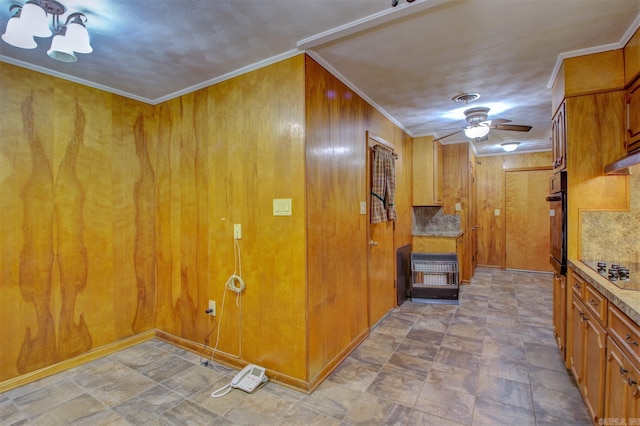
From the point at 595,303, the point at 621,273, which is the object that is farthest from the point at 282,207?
the point at 621,273

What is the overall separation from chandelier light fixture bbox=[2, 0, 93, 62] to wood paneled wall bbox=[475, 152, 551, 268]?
6.51 m

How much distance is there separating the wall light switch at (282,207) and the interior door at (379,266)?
1.14 m

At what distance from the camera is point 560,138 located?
2494mm

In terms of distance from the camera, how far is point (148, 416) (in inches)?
76.1

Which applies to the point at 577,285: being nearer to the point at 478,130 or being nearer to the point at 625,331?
the point at 625,331

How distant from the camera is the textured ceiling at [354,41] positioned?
168 cm

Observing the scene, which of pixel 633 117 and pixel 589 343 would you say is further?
pixel 633 117

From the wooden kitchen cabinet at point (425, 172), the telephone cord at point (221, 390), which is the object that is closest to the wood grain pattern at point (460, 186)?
the wooden kitchen cabinet at point (425, 172)

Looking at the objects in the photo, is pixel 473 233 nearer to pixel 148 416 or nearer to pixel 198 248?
pixel 198 248

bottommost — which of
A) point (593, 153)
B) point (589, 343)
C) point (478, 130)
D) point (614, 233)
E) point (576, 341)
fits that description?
point (576, 341)

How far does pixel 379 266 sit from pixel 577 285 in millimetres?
1729

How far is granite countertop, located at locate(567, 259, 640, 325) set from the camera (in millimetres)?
1236

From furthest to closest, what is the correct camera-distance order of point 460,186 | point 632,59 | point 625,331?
point 460,186, point 632,59, point 625,331

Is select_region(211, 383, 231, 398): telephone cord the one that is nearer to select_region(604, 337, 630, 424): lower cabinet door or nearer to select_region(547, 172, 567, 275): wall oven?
select_region(604, 337, 630, 424): lower cabinet door
